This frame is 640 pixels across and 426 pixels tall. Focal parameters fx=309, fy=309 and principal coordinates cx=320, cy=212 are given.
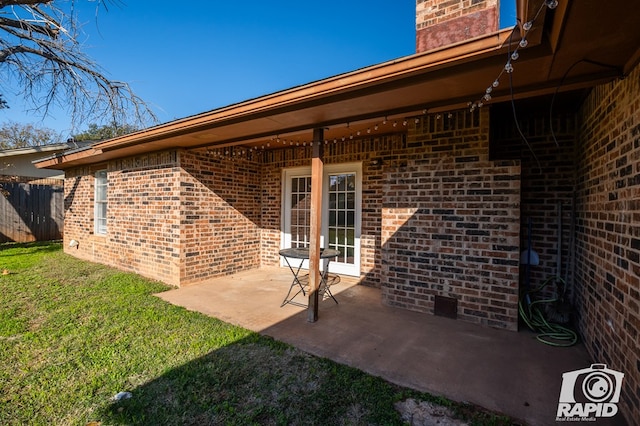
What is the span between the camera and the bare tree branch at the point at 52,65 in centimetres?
516

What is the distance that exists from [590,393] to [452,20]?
3691 mm

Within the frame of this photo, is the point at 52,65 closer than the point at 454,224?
No

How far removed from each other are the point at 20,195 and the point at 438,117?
12658 mm

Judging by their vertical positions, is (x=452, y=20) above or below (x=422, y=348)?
above

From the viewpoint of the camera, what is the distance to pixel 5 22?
5.23 m

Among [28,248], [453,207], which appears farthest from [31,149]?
[453,207]

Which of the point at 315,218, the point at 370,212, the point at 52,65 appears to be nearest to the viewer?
the point at 315,218

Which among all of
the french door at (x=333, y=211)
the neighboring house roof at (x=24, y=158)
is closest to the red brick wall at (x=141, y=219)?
the french door at (x=333, y=211)

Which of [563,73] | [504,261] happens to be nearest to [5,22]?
[563,73]

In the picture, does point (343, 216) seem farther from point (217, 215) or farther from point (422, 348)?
point (422, 348)

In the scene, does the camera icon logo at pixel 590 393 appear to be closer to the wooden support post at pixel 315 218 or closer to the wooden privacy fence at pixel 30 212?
the wooden support post at pixel 315 218

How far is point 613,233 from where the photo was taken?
230 cm

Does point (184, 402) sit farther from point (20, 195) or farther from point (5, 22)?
point (20, 195)

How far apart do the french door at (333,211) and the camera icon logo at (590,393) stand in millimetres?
3420
